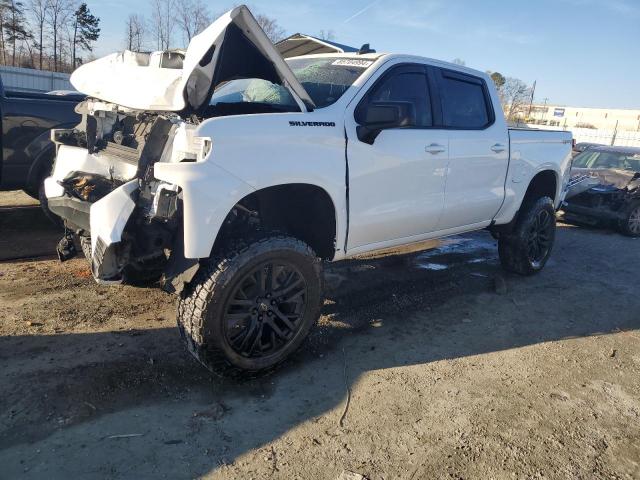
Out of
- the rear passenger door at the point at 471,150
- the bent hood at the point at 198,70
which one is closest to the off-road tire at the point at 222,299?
the bent hood at the point at 198,70

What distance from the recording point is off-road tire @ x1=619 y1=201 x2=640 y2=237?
9.07m

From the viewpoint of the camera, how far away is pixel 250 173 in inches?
120

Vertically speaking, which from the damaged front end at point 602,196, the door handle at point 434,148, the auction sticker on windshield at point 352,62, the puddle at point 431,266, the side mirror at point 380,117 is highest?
the auction sticker on windshield at point 352,62

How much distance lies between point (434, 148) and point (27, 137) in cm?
480

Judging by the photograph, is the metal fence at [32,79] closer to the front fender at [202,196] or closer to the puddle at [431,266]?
the puddle at [431,266]

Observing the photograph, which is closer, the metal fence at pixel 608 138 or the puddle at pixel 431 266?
the puddle at pixel 431 266

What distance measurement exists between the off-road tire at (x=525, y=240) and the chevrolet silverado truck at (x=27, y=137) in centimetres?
549

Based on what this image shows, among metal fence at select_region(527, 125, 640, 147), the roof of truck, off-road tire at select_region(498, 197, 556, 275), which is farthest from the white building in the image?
the roof of truck

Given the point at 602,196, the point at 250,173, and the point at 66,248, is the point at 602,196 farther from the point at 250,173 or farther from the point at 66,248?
the point at 66,248

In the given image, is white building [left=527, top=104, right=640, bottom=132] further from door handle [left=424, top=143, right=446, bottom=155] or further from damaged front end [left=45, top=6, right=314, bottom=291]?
damaged front end [left=45, top=6, right=314, bottom=291]

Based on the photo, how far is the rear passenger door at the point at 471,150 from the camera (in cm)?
458

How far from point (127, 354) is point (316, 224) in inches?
64.5

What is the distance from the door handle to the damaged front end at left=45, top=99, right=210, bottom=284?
6.58 feet

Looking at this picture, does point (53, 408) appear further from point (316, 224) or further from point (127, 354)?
point (316, 224)
